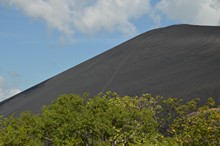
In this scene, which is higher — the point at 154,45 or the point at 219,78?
the point at 154,45

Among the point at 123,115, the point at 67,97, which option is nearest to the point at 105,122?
the point at 123,115

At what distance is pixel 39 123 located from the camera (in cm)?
2762

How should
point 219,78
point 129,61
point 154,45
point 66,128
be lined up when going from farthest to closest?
point 154,45
point 129,61
point 219,78
point 66,128

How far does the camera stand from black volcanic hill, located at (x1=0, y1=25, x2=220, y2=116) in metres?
66.2

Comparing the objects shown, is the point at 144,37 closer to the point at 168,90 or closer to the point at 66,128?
the point at 168,90

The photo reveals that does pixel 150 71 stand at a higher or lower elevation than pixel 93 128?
lower

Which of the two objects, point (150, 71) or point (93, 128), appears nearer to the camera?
point (93, 128)

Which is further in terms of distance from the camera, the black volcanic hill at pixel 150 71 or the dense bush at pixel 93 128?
the black volcanic hill at pixel 150 71

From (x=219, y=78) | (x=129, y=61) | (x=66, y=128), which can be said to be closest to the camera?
(x=66, y=128)

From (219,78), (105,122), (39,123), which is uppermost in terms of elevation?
(39,123)

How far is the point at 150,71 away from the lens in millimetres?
80062

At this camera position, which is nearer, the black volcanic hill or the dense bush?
the dense bush

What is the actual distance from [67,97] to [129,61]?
6104 centimetres

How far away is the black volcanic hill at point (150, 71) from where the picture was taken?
66188 mm
